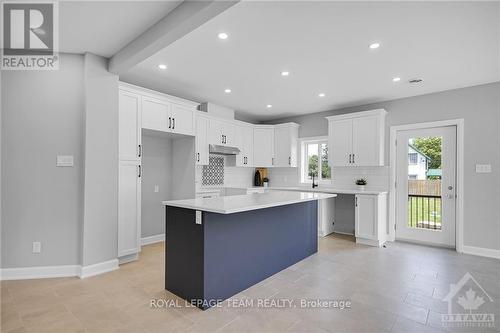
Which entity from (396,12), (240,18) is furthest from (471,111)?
(240,18)

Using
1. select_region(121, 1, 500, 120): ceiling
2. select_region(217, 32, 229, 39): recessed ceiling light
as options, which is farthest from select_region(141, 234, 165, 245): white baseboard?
select_region(217, 32, 229, 39): recessed ceiling light

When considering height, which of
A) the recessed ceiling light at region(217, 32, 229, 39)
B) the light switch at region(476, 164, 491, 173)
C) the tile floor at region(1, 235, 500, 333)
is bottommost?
the tile floor at region(1, 235, 500, 333)

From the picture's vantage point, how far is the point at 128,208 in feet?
12.0

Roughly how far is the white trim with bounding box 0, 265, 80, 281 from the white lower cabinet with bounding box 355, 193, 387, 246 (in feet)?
14.5

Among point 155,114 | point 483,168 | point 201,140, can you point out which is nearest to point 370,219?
point 483,168

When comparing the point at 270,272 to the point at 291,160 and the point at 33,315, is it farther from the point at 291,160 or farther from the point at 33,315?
the point at 291,160

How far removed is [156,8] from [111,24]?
600 mm

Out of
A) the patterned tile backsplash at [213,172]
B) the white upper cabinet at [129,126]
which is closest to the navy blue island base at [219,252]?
the white upper cabinet at [129,126]

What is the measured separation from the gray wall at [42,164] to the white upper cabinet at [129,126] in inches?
19.6

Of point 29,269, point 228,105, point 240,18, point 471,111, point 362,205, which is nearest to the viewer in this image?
point 240,18

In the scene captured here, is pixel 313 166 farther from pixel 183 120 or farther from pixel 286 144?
pixel 183 120

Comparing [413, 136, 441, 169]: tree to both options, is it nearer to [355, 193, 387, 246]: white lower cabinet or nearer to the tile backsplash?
[355, 193, 387, 246]: white lower cabinet

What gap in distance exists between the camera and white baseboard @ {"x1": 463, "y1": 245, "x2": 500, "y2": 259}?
153 inches

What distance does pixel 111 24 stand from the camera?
252 cm
